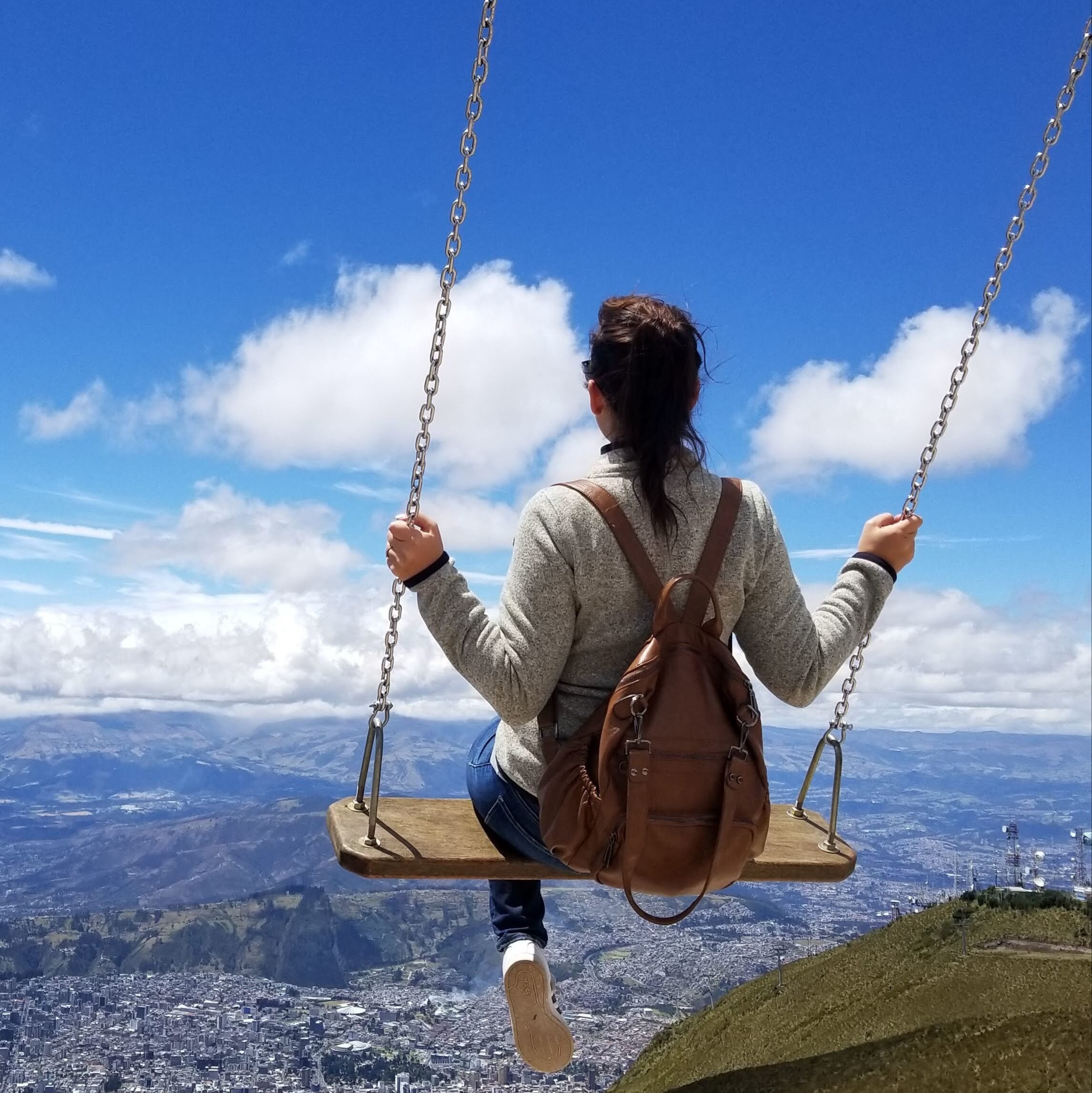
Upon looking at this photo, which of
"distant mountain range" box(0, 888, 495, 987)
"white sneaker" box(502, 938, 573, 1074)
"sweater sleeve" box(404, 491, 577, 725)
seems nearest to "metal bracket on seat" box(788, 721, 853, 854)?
"white sneaker" box(502, 938, 573, 1074)

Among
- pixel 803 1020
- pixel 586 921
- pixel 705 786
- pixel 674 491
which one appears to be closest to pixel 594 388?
pixel 674 491

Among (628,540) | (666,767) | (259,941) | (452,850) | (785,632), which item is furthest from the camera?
(259,941)

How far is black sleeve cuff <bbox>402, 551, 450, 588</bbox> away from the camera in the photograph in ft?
11.6

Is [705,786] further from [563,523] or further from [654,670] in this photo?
[563,523]

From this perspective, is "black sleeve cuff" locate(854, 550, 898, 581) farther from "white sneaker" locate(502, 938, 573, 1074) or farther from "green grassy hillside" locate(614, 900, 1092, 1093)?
"green grassy hillside" locate(614, 900, 1092, 1093)

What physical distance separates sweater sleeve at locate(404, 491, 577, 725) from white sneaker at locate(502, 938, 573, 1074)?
1.21 m

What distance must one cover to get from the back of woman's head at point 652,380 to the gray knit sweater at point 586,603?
0.06m

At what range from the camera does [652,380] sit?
3395 mm

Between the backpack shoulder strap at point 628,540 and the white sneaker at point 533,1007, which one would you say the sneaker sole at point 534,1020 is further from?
the backpack shoulder strap at point 628,540

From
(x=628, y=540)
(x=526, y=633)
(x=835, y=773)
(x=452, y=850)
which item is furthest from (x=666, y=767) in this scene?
(x=835, y=773)

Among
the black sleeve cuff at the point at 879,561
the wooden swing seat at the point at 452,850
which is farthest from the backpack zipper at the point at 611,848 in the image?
the black sleeve cuff at the point at 879,561

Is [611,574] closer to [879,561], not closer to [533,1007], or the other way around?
[879,561]

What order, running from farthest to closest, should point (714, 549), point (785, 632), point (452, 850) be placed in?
1. point (452, 850)
2. point (785, 632)
3. point (714, 549)

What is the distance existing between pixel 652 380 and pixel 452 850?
1.84 m
